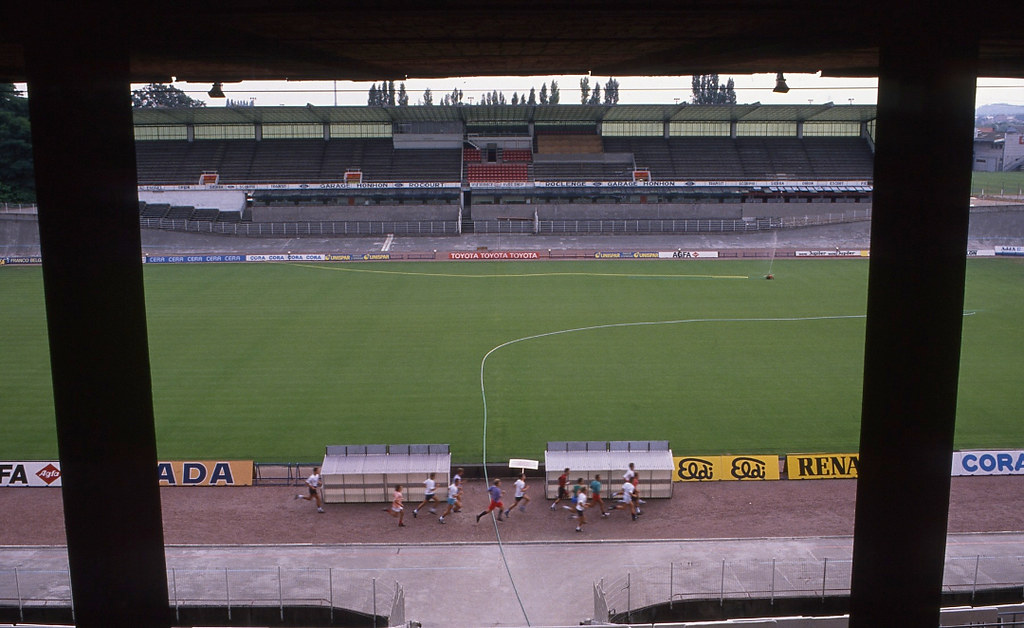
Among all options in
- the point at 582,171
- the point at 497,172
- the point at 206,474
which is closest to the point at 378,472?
the point at 206,474

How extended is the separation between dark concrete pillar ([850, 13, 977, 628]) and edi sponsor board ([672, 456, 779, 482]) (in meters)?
14.0

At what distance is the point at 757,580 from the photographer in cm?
1395

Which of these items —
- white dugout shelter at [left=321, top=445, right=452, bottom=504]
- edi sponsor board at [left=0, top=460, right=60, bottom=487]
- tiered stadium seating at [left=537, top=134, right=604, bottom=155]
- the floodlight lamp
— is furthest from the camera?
tiered stadium seating at [left=537, top=134, right=604, bottom=155]

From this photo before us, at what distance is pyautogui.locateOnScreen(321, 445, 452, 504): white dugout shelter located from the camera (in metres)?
17.9

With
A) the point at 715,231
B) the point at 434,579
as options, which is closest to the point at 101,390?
the point at 434,579

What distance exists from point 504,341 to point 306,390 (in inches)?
346

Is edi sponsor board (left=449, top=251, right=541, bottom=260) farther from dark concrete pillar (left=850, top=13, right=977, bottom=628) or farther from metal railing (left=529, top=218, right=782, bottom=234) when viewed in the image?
dark concrete pillar (left=850, top=13, right=977, bottom=628)

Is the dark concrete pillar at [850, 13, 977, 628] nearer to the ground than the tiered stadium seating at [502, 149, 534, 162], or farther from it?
nearer to the ground

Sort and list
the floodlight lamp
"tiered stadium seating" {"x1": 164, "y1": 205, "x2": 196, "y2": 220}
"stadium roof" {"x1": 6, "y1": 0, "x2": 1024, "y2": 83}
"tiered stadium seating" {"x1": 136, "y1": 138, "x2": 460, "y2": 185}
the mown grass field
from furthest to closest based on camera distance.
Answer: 1. the mown grass field
2. "tiered stadium seating" {"x1": 136, "y1": 138, "x2": 460, "y2": 185}
3. "tiered stadium seating" {"x1": 164, "y1": 205, "x2": 196, "y2": 220}
4. the floodlight lamp
5. "stadium roof" {"x1": 6, "y1": 0, "x2": 1024, "y2": 83}

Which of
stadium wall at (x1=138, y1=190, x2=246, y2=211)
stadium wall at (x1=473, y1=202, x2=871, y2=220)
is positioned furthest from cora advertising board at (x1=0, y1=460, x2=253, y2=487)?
stadium wall at (x1=138, y1=190, x2=246, y2=211)

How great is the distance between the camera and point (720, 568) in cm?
1450

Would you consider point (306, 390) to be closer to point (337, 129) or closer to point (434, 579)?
point (434, 579)

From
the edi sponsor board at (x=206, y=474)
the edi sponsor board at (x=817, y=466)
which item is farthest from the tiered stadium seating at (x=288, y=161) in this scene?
the edi sponsor board at (x=817, y=466)

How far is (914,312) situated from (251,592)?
1216cm
